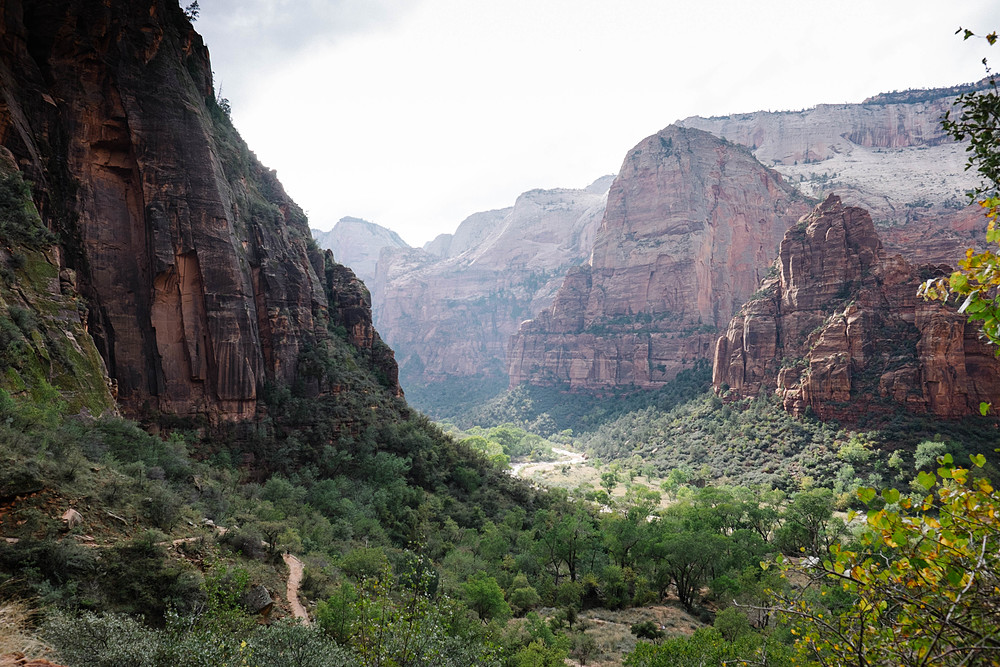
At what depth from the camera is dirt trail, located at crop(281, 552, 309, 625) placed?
13062mm

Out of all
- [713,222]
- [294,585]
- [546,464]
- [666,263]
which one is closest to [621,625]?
[294,585]

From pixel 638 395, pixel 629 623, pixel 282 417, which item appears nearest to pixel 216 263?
pixel 282 417

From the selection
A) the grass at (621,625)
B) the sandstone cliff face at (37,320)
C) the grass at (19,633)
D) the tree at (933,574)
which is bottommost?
the grass at (621,625)

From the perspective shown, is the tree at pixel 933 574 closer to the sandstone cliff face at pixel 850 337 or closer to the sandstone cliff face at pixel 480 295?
the sandstone cliff face at pixel 850 337

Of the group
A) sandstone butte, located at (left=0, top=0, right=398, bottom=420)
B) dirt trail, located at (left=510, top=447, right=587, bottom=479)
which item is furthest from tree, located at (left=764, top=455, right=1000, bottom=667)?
dirt trail, located at (left=510, top=447, right=587, bottom=479)

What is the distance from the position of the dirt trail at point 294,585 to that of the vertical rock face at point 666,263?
82829 mm

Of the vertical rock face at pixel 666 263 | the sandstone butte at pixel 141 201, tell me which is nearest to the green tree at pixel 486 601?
the sandstone butte at pixel 141 201

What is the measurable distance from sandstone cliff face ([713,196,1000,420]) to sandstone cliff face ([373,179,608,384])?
10625cm

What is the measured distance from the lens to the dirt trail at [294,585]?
42.9 feet

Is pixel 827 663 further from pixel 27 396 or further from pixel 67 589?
pixel 27 396

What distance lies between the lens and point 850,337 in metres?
44.5

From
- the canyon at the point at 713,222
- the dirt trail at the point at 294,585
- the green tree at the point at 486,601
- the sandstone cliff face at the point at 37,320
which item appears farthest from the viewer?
the canyon at the point at 713,222

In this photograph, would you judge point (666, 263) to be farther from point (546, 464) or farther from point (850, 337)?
point (850, 337)

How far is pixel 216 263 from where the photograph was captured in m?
26.3
